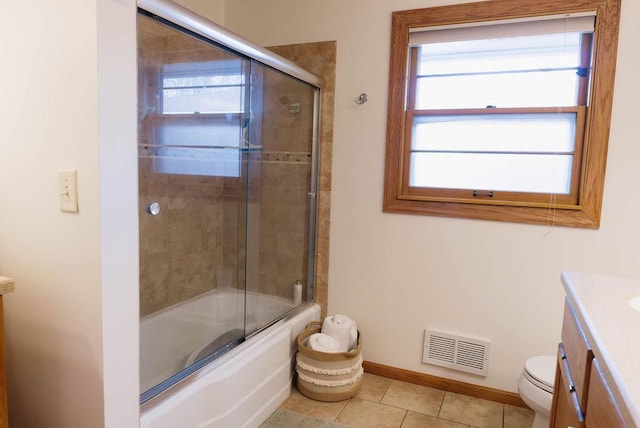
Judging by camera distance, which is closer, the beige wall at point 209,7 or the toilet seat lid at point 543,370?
the toilet seat lid at point 543,370

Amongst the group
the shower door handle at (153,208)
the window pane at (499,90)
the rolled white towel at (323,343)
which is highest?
the window pane at (499,90)

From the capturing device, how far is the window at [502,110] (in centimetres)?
205

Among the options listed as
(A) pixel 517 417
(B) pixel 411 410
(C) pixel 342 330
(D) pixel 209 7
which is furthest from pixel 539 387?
(D) pixel 209 7

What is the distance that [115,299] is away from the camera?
3.92ft

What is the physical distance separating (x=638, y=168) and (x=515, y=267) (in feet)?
2.38

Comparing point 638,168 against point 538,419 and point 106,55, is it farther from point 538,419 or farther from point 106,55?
point 106,55

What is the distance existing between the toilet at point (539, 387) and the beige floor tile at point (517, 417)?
32 cm

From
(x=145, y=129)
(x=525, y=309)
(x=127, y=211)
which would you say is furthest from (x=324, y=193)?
(x=127, y=211)

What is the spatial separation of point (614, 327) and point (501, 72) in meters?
1.65

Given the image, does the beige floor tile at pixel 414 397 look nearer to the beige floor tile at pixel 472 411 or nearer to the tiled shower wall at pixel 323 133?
the beige floor tile at pixel 472 411

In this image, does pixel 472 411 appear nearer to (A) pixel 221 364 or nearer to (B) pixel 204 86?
(A) pixel 221 364

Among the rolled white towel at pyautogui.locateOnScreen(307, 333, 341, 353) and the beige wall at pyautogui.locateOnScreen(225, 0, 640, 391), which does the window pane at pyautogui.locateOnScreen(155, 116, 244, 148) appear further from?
the rolled white towel at pyautogui.locateOnScreen(307, 333, 341, 353)

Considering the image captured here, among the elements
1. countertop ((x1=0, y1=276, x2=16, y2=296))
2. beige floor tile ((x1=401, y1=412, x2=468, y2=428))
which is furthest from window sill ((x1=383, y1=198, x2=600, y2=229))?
countertop ((x1=0, y1=276, x2=16, y2=296))

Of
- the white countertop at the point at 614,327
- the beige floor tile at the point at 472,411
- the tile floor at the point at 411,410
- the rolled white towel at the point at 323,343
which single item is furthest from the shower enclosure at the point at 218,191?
the white countertop at the point at 614,327
